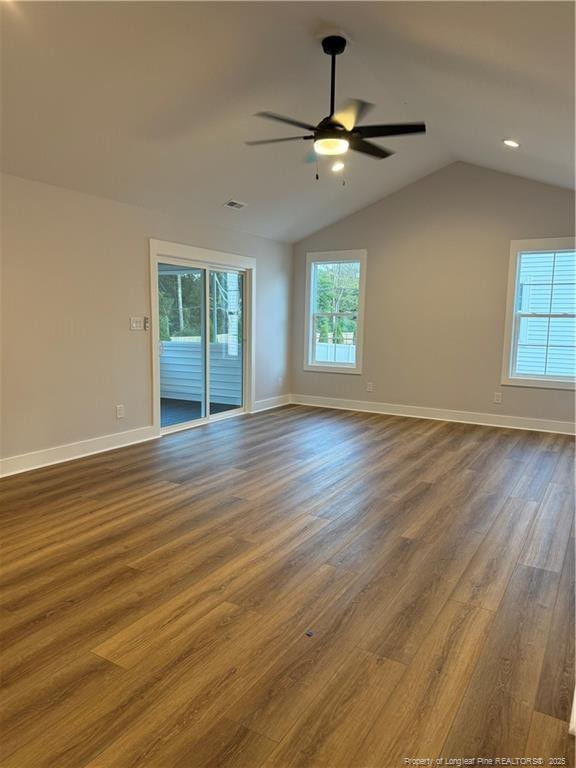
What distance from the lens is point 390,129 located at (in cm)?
327

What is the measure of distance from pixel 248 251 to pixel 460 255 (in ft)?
9.29

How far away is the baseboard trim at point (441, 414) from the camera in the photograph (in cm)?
616

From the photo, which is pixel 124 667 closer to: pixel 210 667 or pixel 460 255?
pixel 210 667

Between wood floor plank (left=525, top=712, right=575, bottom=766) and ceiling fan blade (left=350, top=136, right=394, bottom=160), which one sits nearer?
wood floor plank (left=525, top=712, right=575, bottom=766)

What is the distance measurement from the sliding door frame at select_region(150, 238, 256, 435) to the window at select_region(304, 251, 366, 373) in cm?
119

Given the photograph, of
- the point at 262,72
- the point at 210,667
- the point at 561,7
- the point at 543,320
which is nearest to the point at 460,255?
the point at 543,320

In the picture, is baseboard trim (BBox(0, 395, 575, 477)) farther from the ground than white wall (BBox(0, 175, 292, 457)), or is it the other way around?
white wall (BBox(0, 175, 292, 457))

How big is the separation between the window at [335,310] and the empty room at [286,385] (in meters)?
0.05

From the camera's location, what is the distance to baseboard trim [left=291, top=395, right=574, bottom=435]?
616 centimetres

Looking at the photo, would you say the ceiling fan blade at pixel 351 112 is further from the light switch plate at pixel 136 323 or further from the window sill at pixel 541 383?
the window sill at pixel 541 383

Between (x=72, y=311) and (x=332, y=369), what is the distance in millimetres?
4092

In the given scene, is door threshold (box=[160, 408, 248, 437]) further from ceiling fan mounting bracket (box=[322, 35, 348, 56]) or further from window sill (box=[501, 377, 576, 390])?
ceiling fan mounting bracket (box=[322, 35, 348, 56])

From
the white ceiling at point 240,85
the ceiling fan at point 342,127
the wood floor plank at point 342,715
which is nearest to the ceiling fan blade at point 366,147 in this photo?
the ceiling fan at point 342,127

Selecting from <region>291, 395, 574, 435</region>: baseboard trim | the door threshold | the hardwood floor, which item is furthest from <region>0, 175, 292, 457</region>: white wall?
<region>291, 395, 574, 435</region>: baseboard trim
